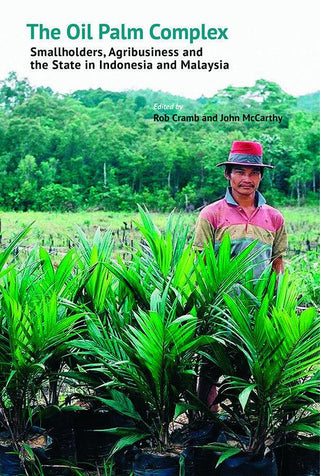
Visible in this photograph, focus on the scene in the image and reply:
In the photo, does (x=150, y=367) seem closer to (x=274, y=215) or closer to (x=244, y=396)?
(x=244, y=396)

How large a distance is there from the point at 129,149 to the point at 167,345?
811cm

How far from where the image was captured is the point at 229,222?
2934 mm

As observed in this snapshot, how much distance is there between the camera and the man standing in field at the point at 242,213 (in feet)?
9.59

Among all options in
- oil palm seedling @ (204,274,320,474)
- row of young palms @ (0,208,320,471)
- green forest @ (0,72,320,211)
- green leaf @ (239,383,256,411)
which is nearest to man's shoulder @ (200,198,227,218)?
row of young palms @ (0,208,320,471)

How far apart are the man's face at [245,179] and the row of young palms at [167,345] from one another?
0.52 metres

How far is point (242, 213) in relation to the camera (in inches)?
116

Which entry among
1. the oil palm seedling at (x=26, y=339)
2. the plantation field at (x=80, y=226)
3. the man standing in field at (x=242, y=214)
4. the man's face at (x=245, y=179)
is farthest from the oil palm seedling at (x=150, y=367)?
the plantation field at (x=80, y=226)

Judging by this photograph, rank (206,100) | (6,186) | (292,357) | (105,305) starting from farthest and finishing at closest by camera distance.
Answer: (206,100)
(6,186)
(105,305)
(292,357)

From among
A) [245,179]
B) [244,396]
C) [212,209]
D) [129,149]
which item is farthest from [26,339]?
[129,149]

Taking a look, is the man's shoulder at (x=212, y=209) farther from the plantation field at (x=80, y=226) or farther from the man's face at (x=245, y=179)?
the plantation field at (x=80, y=226)

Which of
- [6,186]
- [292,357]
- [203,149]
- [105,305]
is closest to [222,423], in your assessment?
[292,357]

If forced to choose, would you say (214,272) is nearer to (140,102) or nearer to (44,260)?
(44,260)

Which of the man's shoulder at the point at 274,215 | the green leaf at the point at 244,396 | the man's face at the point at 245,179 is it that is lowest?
the green leaf at the point at 244,396

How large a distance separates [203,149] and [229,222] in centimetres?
700
